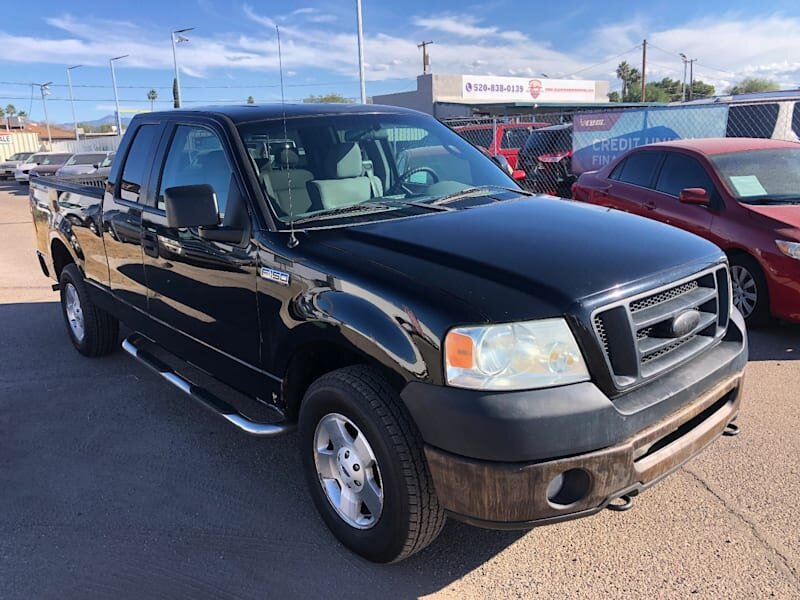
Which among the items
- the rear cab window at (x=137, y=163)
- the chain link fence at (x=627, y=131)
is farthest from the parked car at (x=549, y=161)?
the rear cab window at (x=137, y=163)

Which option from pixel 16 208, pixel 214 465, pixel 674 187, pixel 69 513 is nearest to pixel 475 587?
pixel 214 465

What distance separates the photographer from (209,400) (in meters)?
3.65

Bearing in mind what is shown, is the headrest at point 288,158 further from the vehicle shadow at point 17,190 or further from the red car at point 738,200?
the vehicle shadow at point 17,190

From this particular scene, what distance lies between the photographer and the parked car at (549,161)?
1315 centimetres

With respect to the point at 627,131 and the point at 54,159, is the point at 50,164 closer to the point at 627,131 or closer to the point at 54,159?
the point at 54,159

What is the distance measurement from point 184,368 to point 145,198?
4.94 ft

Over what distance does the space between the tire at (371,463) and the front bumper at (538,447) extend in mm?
110

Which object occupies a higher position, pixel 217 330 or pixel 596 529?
pixel 217 330

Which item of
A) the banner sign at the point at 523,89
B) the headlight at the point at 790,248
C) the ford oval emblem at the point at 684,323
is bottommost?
the headlight at the point at 790,248

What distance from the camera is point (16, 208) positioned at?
817 inches

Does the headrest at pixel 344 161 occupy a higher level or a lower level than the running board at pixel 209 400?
higher

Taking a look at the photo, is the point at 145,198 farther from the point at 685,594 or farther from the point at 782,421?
the point at 782,421

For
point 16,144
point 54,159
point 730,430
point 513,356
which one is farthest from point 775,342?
point 16,144

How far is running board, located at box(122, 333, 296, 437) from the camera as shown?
3.22m
